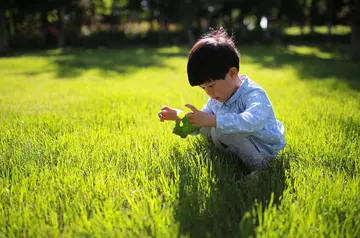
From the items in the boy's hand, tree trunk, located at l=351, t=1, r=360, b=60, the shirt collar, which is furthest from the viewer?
tree trunk, located at l=351, t=1, r=360, b=60

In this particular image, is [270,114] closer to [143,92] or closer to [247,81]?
[247,81]

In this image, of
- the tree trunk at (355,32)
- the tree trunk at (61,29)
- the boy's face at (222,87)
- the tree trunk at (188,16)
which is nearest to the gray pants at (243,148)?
the boy's face at (222,87)

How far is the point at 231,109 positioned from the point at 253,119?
13.2 inches

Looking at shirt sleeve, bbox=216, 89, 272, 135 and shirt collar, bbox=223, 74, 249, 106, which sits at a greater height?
shirt collar, bbox=223, 74, 249, 106

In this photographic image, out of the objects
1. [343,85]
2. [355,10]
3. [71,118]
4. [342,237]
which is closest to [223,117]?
[342,237]

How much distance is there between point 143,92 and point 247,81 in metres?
3.03

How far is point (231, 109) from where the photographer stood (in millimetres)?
2227

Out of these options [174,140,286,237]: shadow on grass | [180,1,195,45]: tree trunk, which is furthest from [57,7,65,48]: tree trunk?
[174,140,286,237]: shadow on grass

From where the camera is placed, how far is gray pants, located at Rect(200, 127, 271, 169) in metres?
2.12

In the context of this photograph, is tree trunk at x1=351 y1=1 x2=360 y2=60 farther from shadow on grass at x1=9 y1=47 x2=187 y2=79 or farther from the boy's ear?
the boy's ear

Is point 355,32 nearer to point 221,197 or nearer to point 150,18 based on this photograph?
point 221,197

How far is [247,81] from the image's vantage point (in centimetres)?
220

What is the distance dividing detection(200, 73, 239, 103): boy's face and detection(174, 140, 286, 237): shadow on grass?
42cm

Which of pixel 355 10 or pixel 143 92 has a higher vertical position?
pixel 355 10
